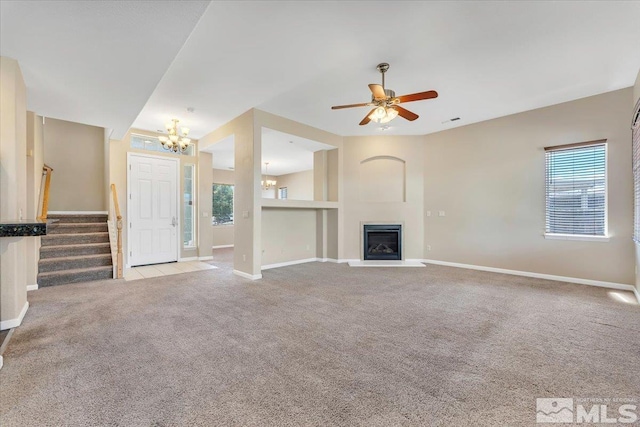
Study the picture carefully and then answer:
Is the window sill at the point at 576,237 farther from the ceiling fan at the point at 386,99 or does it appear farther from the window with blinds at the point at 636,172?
the ceiling fan at the point at 386,99

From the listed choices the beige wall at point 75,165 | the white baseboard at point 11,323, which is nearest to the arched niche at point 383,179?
the white baseboard at point 11,323

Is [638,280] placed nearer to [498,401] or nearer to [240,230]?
[498,401]

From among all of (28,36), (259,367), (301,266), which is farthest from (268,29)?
(301,266)

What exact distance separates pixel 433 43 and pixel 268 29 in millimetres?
1864

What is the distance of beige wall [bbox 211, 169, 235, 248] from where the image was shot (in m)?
10.1

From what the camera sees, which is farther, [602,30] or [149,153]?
[149,153]

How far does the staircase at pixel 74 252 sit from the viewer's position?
479cm

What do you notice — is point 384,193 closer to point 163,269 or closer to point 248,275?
point 248,275

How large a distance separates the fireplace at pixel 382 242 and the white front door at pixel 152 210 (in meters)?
4.71

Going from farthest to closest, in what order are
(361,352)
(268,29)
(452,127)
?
(452,127) < (268,29) < (361,352)

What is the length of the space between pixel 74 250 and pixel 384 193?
6.66 metres

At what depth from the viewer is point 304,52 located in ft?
11.0

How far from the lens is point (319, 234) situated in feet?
24.0

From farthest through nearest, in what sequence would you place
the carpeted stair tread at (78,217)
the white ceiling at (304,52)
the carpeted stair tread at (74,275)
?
the carpeted stair tread at (78,217) < the carpeted stair tread at (74,275) < the white ceiling at (304,52)
